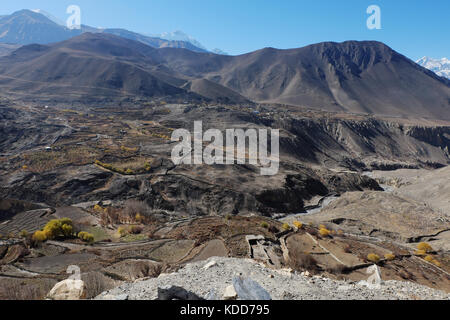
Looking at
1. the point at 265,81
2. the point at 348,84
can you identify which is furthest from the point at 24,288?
the point at 348,84

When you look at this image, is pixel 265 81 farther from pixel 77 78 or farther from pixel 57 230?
pixel 57 230

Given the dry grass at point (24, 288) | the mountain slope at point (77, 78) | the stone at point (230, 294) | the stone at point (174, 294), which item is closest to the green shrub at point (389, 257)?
the stone at point (230, 294)

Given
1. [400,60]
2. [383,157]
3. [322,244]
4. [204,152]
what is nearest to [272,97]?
[383,157]

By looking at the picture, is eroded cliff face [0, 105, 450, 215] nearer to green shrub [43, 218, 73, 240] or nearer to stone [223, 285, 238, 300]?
green shrub [43, 218, 73, 240]

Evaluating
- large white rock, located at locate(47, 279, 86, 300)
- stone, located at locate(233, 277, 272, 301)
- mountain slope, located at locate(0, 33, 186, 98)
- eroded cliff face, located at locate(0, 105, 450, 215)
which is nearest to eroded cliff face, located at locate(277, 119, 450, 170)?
eroded cliff face, located at locate(0, 105, 450, 215)

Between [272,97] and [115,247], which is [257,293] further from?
[272,97]
